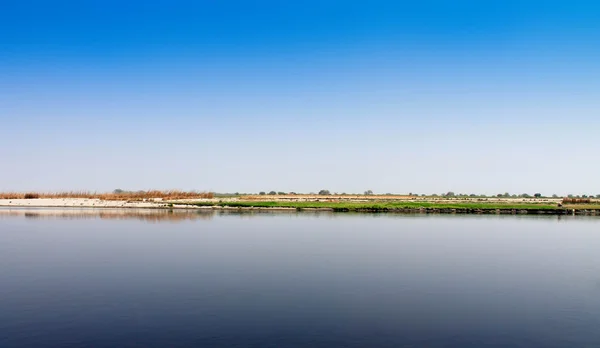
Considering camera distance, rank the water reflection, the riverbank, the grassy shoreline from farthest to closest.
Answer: the grassy shoreline < the riverbank < the water reflection

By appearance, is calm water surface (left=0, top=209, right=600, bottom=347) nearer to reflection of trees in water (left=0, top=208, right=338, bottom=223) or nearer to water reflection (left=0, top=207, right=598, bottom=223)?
reflection of trees in water (left=0, top=208, right=338, bottom=223)

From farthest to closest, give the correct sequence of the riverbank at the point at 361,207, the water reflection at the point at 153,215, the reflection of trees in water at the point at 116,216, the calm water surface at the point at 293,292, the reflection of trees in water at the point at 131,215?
the riverbank at the point at 361,207
the water reflection at the point at 153,215
the reflection of trees in water at the point at 131,215
the reflection of trees in water at the point at 116,216
the calm water surface at the point at 293,292

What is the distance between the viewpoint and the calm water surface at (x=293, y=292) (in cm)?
1866

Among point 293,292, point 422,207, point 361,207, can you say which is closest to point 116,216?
point 361,207

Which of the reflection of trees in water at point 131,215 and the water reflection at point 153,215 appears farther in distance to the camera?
the water reflection at point 153,215

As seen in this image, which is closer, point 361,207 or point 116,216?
point 116,216

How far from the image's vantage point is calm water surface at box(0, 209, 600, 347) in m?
18.7

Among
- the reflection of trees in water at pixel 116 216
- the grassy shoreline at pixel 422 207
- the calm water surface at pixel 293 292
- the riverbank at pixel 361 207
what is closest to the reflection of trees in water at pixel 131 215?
the reflection of trees in water at pixel 116 216

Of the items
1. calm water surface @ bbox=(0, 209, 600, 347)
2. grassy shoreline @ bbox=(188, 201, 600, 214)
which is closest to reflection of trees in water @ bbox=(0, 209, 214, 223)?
calm water surface @ bbox=(0, 209, 600, 347)

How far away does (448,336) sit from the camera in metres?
18.9

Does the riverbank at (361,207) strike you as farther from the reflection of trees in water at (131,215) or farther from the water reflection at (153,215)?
the reflection of trees in water at (131,215)

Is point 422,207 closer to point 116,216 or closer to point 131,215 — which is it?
point 131,215

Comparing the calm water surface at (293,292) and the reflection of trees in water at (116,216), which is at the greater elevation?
the reflection of trees in water at (116,216)

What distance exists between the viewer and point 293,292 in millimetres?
25047
